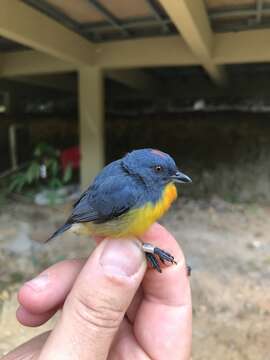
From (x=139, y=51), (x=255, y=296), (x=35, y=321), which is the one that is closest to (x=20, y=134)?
(x=139, y=51)

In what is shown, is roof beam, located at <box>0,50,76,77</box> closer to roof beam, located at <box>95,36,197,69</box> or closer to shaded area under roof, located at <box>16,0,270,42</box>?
roof beam, located at <box>95,36,197,69</box>

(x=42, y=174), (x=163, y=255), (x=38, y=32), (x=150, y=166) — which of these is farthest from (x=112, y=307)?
(x=42, y=174)

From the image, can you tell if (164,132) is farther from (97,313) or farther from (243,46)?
(97,313)

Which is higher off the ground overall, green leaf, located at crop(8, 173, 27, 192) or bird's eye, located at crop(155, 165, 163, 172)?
bird's eye, located at crop(155, 165, 163, 172)

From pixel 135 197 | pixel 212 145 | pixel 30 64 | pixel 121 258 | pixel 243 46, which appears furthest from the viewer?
pixel 212 145

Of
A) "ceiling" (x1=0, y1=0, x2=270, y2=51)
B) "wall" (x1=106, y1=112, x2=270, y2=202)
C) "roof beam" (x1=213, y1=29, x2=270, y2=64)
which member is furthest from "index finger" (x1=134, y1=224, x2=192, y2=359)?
"wall" (x1=106, y1=112, x2=270, y2=202)

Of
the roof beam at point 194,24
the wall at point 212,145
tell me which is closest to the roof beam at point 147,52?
the roof beam at point 194,24

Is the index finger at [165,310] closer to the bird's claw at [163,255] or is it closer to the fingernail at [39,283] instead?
the bird's claw at [163,255]
